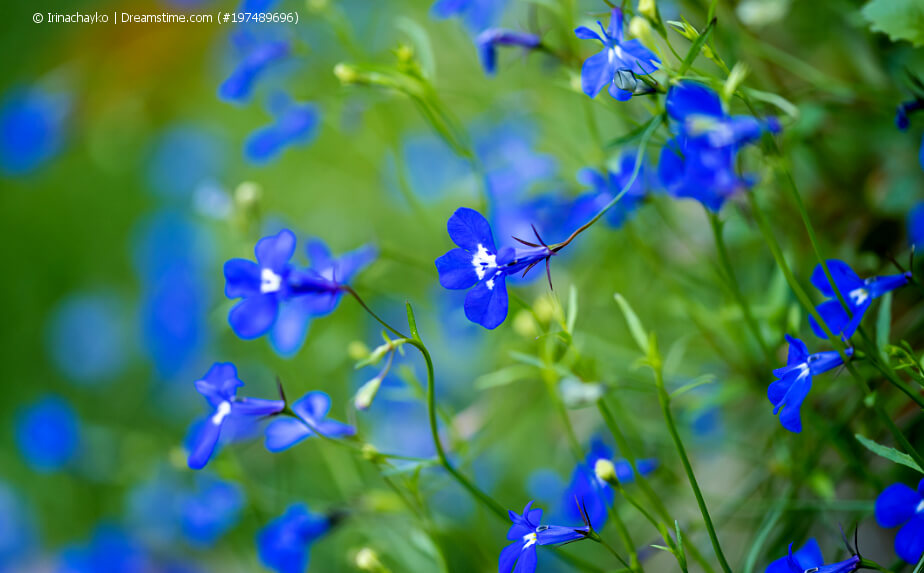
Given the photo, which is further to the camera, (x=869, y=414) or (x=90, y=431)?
(x=90, y=431)

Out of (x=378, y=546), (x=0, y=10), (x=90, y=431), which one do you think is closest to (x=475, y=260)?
(x=378, y=546)

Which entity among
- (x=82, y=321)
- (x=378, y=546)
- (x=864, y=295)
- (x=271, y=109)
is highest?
(x=864, y=295)

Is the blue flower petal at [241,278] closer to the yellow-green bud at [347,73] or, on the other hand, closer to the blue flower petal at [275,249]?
the blue flower petal at [275,249]

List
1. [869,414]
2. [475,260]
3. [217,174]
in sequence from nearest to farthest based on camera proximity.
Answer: [475,260]
[869,414]
[217,174]

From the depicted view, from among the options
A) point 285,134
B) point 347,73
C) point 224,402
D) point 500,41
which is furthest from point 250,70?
point 224,402

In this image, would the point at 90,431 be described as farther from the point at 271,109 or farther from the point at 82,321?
the point at 271,109

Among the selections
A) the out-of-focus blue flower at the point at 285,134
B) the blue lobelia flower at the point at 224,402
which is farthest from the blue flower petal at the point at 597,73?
the out-of-focus blue flower at the point at 285,134

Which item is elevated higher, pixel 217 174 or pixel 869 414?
pixel 869 414
